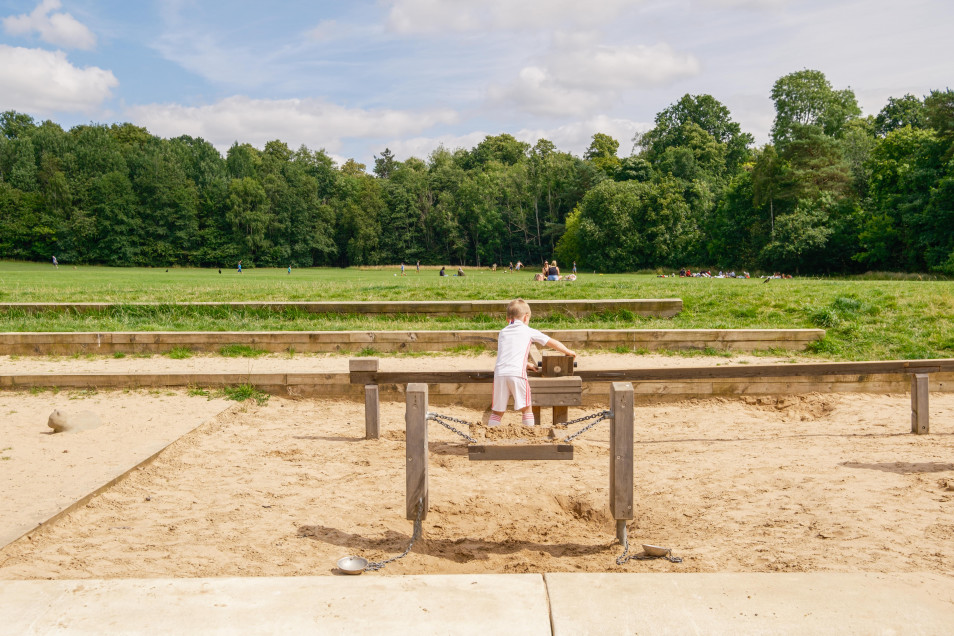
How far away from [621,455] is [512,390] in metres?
1.73

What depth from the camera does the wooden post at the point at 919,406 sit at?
801cm

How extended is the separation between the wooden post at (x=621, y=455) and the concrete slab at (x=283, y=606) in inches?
48.6

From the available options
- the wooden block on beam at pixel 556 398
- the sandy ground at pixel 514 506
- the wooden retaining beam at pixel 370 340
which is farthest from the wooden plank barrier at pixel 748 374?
the wooden retaining beam at pixel 370 340

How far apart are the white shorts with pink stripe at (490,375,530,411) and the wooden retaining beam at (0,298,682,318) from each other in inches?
354

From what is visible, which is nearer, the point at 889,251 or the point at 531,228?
the point at 889,251

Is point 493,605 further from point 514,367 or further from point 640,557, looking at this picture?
point 514,367

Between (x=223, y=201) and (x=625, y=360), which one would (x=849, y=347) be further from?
(x=223, y=201)

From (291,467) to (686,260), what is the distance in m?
67.0

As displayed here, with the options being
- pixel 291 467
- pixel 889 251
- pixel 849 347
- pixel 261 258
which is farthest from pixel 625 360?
pixel 261 258

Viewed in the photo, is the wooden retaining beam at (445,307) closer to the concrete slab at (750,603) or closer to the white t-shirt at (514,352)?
the white t-shirt at (514,352)

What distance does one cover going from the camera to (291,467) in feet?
22.9

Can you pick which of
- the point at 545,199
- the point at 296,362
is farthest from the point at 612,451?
the point at 545,199

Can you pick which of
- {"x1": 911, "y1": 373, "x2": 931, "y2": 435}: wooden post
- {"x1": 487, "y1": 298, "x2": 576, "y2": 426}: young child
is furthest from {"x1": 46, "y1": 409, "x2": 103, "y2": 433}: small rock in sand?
{"x1": 911, "y1": 373, "x2": 931, "y2": 435}: wooden post

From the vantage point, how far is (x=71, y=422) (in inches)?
315
